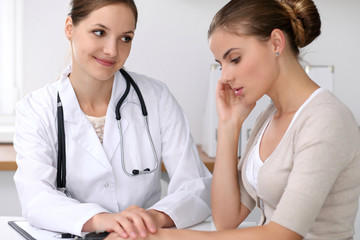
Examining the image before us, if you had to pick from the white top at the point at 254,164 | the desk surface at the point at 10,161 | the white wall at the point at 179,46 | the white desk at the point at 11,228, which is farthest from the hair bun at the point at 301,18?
the white wall at the point at 179,46

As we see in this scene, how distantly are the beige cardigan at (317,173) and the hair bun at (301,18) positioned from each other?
0.16 metres

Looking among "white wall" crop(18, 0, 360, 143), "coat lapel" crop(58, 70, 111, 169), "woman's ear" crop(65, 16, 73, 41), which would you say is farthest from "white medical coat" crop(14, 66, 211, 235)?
"white wall" crop(18, 0, 360, 143)

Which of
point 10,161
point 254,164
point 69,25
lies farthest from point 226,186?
point 10,161

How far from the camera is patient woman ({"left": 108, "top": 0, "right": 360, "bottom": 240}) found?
1062 mm

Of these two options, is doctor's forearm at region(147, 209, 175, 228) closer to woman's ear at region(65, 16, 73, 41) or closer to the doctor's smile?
the doctor's smile

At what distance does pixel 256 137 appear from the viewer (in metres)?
1.42

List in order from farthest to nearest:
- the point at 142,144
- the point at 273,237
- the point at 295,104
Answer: the point at 142,144 < the point at 295,104 < the point at 273,237

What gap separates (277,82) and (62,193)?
686 mm

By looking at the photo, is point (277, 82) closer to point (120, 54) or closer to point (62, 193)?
point (120, 54)

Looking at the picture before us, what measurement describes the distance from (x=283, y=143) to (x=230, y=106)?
0.37m

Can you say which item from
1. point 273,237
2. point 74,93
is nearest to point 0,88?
point 74,93

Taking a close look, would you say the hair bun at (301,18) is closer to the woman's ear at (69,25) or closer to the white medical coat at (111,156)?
the white medical coat at (111,156)

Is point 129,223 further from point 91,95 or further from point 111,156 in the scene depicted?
point 91,95

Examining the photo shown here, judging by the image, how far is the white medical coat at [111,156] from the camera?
1.46 meters
